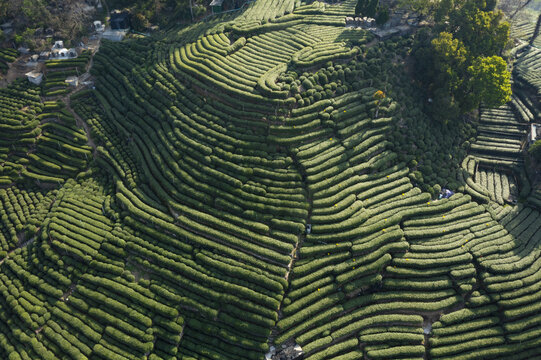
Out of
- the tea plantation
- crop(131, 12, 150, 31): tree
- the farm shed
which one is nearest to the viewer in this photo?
the tea plantation

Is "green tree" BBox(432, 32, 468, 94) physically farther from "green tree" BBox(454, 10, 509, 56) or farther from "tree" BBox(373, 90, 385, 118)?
"tree" BBox(373, 90, 385, 118)

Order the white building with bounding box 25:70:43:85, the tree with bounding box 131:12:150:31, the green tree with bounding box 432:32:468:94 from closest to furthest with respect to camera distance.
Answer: the green tree with bounding box 432:32:468:94 → the white building with bounding box 25:70:43:85 → the tree with bounding box 131:12:150:31

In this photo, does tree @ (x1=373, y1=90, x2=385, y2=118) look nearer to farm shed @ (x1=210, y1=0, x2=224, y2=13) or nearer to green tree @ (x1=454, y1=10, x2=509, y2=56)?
green tree @ (x1=454, y1=10, x2=509, y2=56)

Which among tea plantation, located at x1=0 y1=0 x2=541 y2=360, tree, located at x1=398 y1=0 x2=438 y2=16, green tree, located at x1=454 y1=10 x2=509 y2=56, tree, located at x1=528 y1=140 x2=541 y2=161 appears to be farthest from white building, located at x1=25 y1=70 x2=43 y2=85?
tree, located at x1=528 y1=140 x2=541 y2=161

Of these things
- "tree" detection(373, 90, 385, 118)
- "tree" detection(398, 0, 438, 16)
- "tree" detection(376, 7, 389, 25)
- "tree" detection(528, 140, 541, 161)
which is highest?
"tree" detection(398, 0, 438, 16)

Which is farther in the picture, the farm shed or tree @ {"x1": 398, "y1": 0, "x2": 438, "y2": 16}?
the farm shed

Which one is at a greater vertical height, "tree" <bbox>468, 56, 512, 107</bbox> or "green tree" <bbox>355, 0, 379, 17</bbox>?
"green tree" <bbox>355, 0, 379, 17</bbox>
